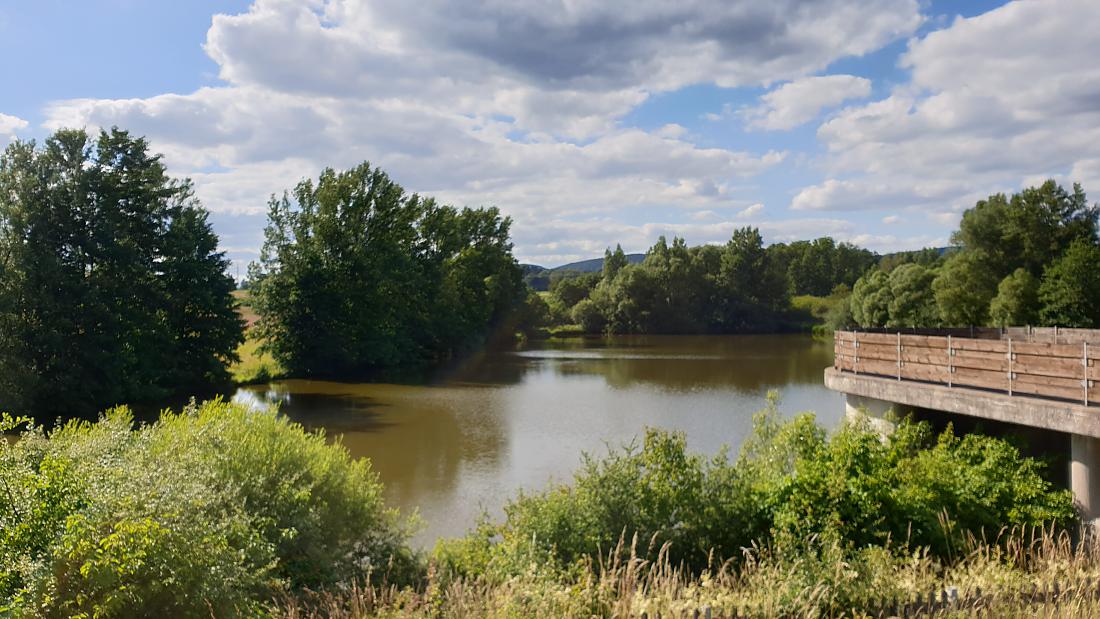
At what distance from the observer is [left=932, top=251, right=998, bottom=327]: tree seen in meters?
41.6

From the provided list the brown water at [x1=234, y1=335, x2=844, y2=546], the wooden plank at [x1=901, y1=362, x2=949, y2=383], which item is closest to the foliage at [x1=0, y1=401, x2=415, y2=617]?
the brown water at [x1=234, y1=335, x2=844, y2=546]

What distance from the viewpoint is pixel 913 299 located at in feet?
162

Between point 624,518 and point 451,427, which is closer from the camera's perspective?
point 624,518

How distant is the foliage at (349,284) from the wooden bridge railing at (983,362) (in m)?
32.4

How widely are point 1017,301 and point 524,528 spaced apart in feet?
125

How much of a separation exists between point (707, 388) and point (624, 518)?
24.9m

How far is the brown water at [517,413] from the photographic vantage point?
17.3 m

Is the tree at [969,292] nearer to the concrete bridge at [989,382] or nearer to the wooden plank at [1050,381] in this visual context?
the concrete bridge at [989,382]

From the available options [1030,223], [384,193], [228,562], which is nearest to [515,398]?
[384,193]

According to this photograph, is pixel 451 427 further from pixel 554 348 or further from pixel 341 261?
pixel 554 348

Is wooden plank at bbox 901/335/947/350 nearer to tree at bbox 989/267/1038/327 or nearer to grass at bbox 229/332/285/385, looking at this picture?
tree at bbox 989/267/1038/327

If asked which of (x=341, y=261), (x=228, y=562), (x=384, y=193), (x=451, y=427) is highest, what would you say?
(x=384, y=193)

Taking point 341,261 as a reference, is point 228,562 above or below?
below

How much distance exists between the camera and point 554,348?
65.0m
